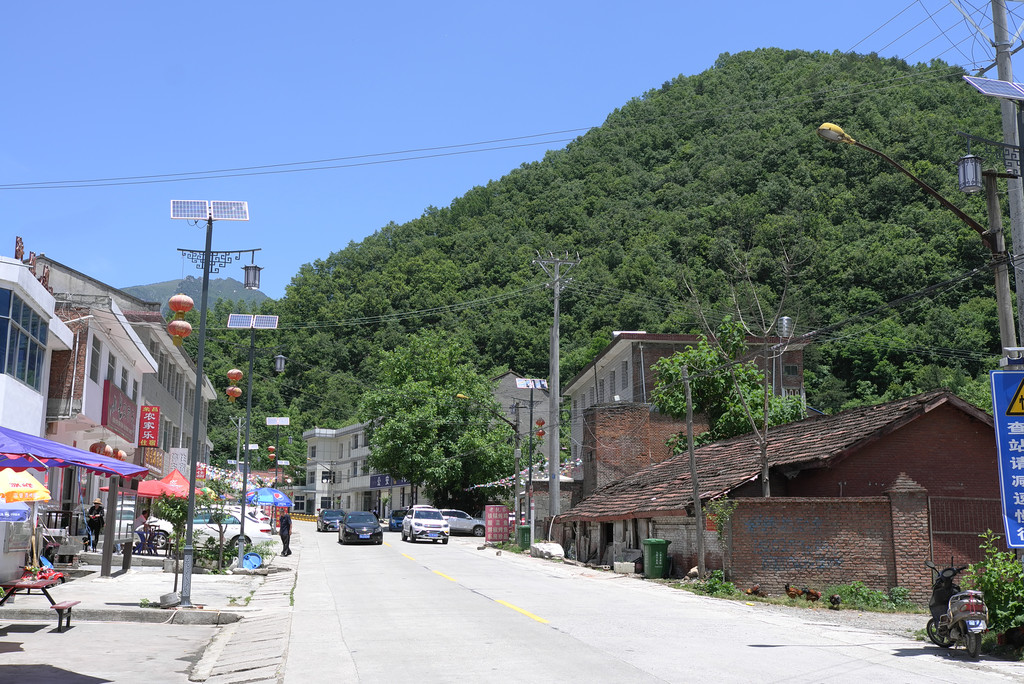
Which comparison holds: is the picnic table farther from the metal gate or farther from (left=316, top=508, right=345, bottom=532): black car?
(left=316, top=508, right=345, bottom=532): black car

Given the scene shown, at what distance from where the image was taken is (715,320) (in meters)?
50.0

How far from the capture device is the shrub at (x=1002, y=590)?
12.4m

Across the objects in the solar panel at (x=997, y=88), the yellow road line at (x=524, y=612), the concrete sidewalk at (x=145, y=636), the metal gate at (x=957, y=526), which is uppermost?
the solar panel at (x=997, y=88)

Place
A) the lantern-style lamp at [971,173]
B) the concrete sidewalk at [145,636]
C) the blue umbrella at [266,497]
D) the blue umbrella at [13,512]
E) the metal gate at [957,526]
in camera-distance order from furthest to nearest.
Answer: the blue umbrella at [266,497] < the metal gate at [957,526] < the blue umbrella at [13,512] < the lantern-style lamp at [971,173] < the concrete sidewalk at [145,636]

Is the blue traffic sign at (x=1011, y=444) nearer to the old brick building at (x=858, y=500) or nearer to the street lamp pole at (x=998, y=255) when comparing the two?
the street lamp pole at (x=998, y=255)

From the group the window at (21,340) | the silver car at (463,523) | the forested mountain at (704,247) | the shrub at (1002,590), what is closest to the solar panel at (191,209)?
the window at (21,340)

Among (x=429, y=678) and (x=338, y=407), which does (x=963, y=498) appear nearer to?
(x=429, y=678)

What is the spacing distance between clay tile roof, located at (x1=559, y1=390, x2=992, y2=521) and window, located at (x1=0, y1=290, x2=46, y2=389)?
16.6 meters

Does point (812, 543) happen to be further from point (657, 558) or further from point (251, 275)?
point (251, 275)

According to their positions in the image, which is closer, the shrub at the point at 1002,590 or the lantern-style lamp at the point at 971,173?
the shrub at the point at 1002,590

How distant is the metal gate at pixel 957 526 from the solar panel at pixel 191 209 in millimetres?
16503

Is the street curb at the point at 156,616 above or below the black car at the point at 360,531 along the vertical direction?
below

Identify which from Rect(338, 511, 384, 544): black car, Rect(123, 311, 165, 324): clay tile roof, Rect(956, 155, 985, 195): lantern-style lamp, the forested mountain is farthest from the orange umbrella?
the forested mountain

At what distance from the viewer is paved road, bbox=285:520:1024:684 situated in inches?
407
